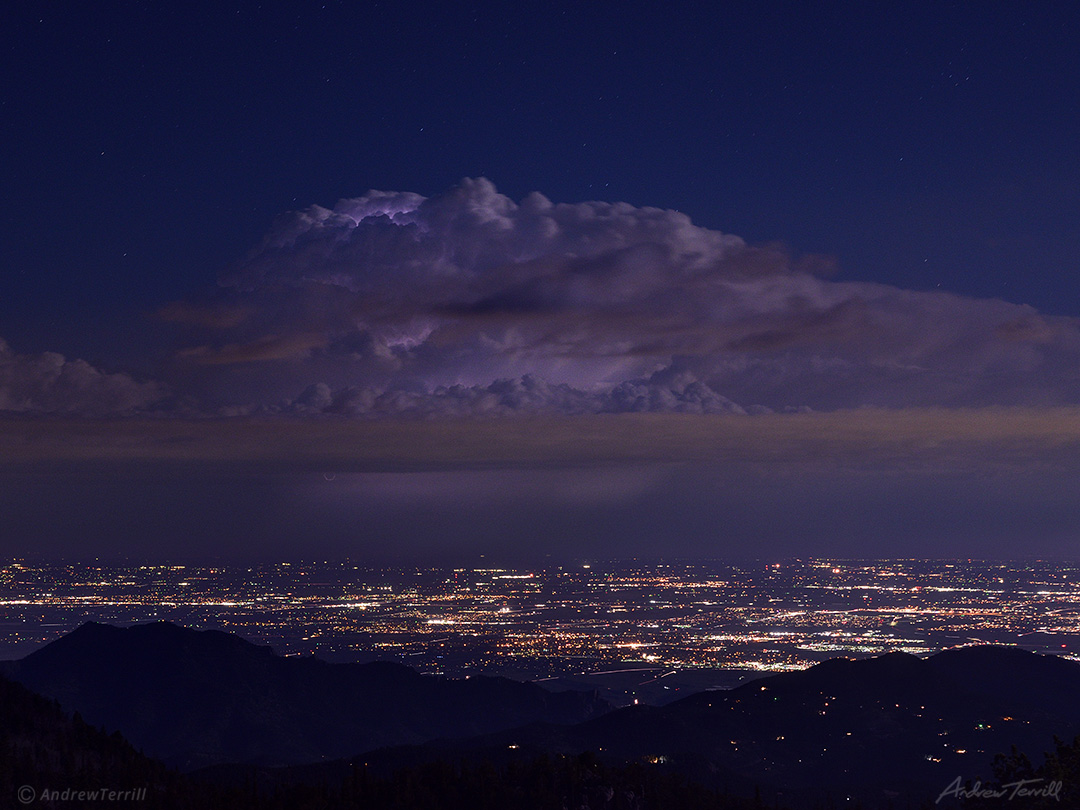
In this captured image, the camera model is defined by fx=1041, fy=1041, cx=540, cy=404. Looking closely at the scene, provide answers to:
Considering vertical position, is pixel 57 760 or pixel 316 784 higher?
pixel 57 760

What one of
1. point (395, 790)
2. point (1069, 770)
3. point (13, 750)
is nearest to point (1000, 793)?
point (1069, 770)

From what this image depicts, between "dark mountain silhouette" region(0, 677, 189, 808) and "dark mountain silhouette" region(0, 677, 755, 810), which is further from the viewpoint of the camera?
"dark mountain silhouette" region(0, 677, 755, 810)

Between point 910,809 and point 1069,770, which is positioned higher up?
point 1069,770

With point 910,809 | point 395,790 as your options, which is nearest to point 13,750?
point 395,790

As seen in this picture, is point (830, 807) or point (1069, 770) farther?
point (830, 807)

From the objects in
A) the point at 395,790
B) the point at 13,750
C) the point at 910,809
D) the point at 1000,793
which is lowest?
the point at 910,809

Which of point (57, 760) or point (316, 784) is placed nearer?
point (57, 760)

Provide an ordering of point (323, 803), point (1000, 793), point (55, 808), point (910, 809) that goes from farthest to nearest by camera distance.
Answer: point (910, 809) → point (323, 803) → point (55, 808) → point (1000, 793)

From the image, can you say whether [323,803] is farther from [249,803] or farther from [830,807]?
[830,807]

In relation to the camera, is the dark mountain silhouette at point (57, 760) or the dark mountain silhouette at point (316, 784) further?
the dark mountain silhouette at point (316, 784)

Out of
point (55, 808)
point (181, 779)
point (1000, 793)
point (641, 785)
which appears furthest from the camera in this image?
point (641, 785)
